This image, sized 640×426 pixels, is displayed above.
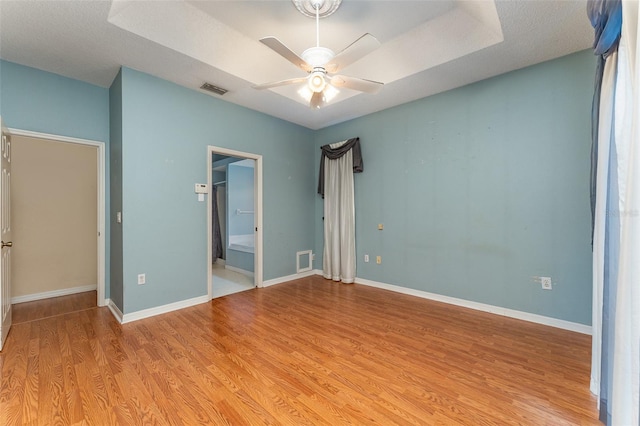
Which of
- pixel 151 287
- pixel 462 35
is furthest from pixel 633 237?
pixel 151 287

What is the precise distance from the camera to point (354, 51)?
2.01 m

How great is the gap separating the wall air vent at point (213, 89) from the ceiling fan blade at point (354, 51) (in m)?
1.81

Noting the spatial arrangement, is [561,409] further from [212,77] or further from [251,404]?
[212,77]

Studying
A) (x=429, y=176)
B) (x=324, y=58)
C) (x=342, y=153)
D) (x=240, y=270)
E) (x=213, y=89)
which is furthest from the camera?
(x=240, y=270)

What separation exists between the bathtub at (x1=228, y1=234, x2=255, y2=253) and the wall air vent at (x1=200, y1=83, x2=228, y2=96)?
2630 mm

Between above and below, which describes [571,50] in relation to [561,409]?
above

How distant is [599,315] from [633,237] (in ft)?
2.51

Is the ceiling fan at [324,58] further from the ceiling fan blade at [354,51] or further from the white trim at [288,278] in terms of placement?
the white trim at [288,278]

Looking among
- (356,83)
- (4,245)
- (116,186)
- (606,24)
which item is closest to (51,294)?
(4,245)

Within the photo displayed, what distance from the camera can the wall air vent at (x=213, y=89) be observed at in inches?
130

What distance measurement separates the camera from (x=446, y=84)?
10.6ft

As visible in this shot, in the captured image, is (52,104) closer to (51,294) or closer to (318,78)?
(51,294)

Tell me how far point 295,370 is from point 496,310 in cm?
243

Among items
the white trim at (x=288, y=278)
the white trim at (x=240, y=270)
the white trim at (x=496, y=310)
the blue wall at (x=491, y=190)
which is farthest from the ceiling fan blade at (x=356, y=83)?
the white trim at (x=240, y=270)
